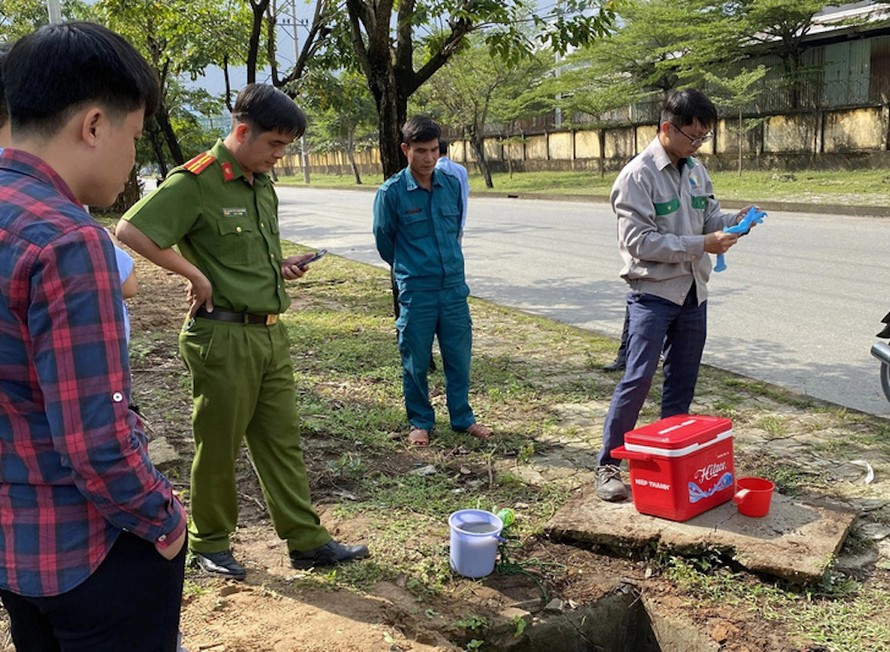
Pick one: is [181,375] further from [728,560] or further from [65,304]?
[65,304]

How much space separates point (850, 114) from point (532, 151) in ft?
49.6

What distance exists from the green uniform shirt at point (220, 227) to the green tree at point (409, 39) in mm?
3031

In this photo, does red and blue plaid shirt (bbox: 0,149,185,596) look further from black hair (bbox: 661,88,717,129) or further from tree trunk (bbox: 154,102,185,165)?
tree trunk (bbox: 154,102,185,165)

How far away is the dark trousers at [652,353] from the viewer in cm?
377

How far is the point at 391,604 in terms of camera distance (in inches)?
119

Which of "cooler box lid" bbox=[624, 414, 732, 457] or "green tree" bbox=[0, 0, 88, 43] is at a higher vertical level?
"green tree" bbox=[0, 0, 88, 43]

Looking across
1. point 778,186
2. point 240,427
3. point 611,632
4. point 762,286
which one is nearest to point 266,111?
point 240,427

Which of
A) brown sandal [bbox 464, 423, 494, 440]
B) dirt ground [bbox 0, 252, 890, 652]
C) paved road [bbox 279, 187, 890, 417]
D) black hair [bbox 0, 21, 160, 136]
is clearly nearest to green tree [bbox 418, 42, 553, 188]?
paved road [bbox 279, 187, 890, 417]

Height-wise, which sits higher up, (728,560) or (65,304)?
(65,304)

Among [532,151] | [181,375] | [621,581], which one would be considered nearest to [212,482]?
[621,581]

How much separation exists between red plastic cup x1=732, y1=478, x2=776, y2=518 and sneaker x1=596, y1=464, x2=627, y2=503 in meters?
0.52

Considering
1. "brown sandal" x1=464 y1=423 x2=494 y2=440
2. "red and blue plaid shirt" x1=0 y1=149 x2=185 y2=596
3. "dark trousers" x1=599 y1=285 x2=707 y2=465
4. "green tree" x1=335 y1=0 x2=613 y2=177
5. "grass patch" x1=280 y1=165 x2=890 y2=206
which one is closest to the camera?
"red and blue plaid shirt" x1=0 y1=149 x2=185 y2=596

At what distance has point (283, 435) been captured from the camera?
3258 mm

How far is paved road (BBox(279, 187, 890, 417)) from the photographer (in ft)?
20.0
